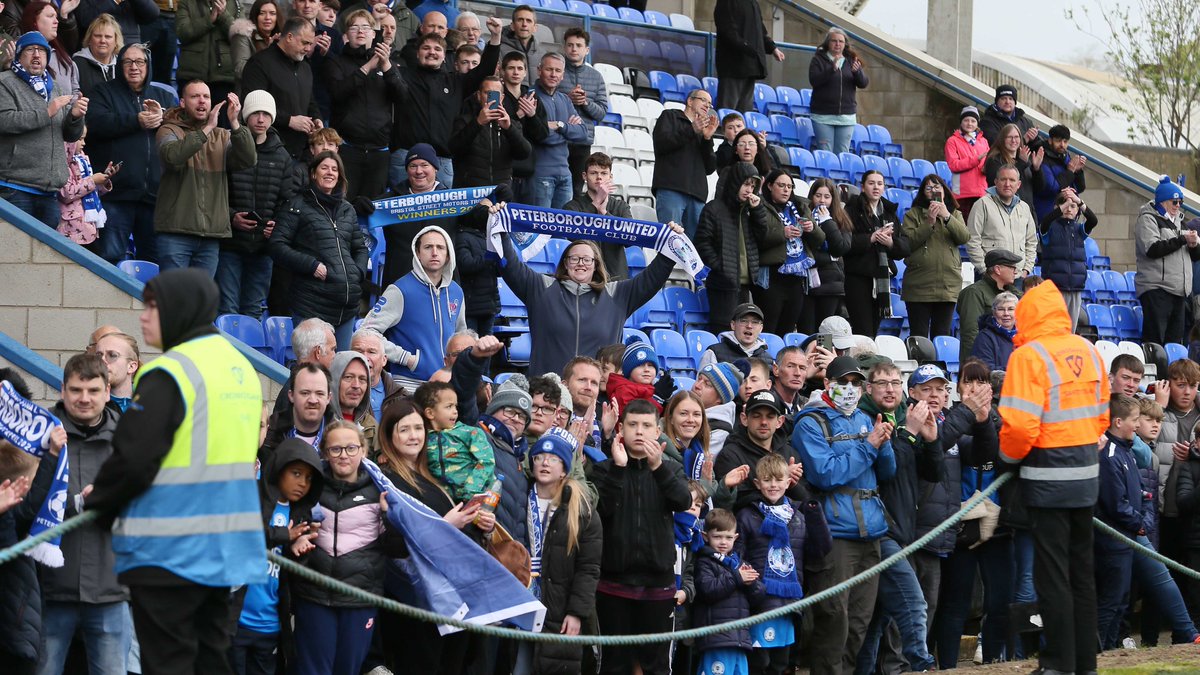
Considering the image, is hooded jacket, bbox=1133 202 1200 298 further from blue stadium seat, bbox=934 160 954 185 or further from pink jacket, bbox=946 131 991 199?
blue stadium seat, bbox=934 160 954 185

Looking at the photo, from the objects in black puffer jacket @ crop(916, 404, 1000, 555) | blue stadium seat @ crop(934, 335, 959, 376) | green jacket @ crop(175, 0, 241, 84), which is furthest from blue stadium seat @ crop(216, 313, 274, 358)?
blue stadium seat @ crop(934, 335, 959, 376)

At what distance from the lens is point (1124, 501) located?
11.4 metres

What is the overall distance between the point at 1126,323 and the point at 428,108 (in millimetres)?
7952

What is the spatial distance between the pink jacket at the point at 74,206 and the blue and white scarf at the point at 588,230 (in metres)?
2.62

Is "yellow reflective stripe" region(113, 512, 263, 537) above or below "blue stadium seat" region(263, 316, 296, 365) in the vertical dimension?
below

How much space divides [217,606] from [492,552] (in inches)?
85.7

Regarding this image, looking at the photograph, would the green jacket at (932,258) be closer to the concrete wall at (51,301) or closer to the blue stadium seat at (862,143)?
the blue stadium seat at (862,143)

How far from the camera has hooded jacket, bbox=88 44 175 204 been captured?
11.9 metres

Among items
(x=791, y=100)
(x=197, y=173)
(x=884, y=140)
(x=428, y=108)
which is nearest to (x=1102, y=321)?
(x=884, y=140)

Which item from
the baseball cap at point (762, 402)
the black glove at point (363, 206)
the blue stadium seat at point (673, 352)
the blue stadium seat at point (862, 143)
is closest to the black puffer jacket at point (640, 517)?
the baseball cap at point (762, 402)

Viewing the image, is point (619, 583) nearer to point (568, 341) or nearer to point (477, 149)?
point (568, 341)

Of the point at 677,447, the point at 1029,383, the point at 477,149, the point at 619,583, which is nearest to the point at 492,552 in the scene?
the point at 619,583

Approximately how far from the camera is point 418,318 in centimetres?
1101

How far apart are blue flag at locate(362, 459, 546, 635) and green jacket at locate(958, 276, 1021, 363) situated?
25.0 feet
